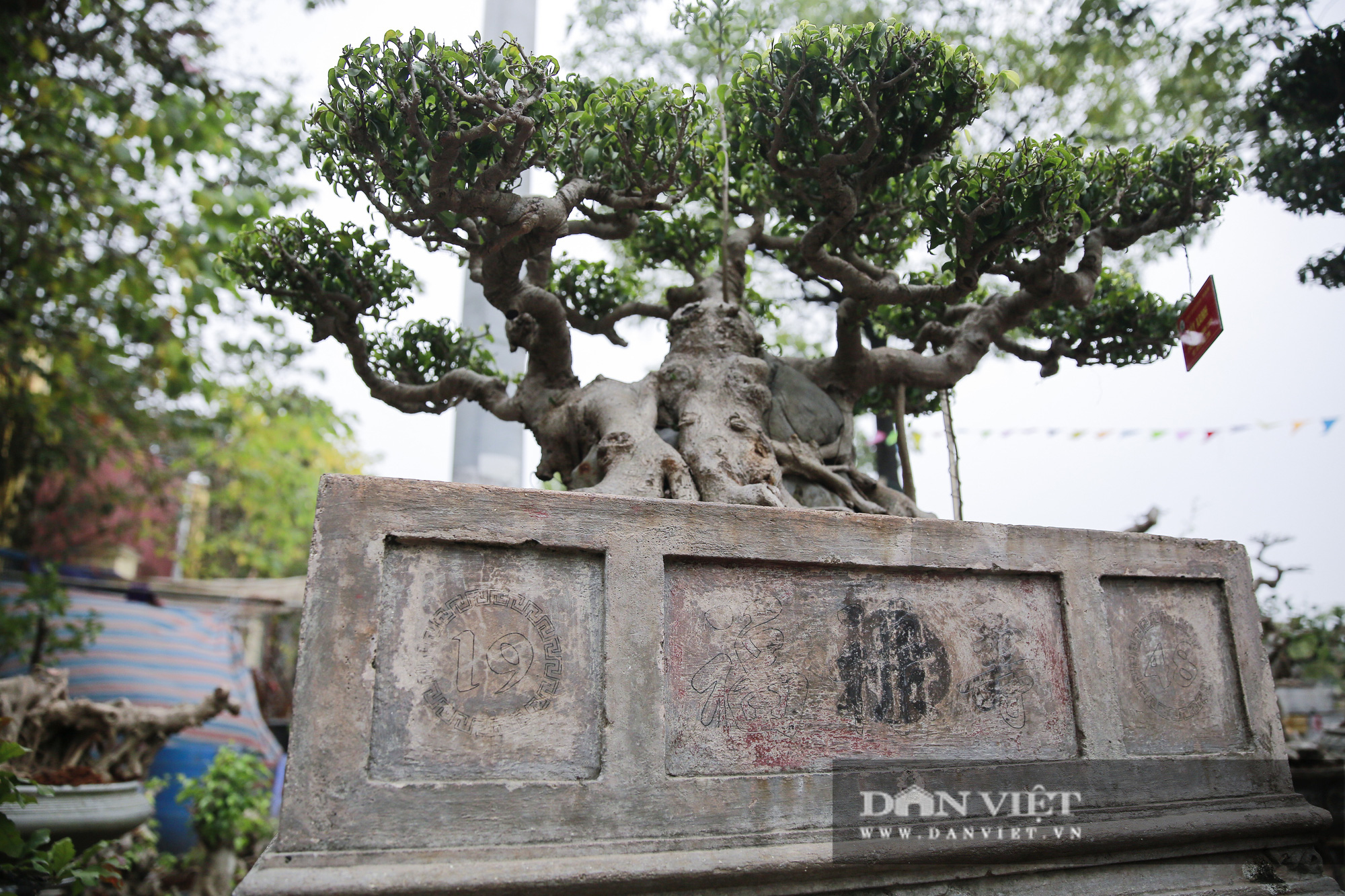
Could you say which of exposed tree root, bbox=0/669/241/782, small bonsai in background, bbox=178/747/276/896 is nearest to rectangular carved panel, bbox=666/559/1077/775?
exposed tree root, bbox=0/669/241/782

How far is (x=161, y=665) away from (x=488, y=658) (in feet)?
22.9

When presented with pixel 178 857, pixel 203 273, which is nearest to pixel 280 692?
pixel 178 857

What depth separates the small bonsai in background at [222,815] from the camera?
5.81m

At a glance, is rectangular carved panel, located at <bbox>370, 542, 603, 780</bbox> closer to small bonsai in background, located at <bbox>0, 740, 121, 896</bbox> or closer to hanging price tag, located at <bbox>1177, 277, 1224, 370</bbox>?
small bonsai in background, located at <bbox>0, 740, 121, 896</bbox>

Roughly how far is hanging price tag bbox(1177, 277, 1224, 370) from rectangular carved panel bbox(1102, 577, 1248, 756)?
3.41 feet

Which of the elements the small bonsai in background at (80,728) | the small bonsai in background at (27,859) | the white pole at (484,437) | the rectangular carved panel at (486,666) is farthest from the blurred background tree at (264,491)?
the rectangular carved panel at (486,666)

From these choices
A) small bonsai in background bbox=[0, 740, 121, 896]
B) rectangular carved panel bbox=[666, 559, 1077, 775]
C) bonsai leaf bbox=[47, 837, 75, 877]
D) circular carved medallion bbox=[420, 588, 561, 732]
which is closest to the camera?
circular carved medallion bbox=[420, 588, 561, 732]

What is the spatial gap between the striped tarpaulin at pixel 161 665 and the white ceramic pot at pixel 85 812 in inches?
111

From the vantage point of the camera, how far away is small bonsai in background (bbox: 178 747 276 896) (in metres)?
5.81

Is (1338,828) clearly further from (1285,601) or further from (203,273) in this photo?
(203,273)

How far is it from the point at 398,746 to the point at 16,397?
263 inches

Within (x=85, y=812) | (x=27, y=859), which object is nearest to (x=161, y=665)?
(x=85, y=812)

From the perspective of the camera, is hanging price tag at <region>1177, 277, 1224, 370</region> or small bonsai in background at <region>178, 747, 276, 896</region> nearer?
hanging price tag at <region>1177, 277, 1224, 370</region>

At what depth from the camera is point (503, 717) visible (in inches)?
100
